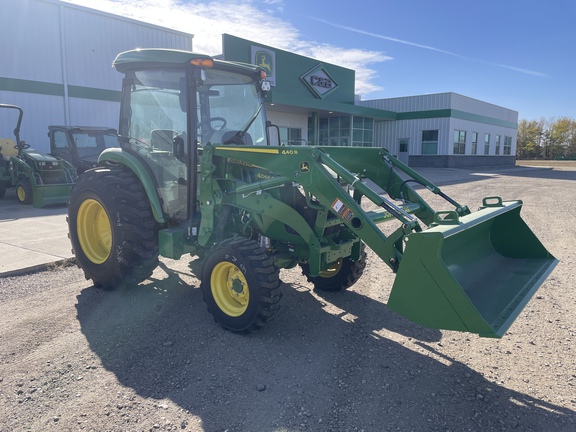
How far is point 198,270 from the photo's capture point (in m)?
4.53

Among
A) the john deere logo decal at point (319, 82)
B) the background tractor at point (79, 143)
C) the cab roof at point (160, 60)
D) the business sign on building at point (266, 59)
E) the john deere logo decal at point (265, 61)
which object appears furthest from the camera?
the john deere logo decal at point (319, 82)

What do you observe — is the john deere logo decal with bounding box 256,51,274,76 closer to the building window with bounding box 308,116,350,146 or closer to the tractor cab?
the building window with bounding box 308,116,350,146

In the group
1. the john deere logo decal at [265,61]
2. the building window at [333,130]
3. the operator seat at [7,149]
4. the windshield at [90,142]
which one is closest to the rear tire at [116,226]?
the windshield at [90,142]

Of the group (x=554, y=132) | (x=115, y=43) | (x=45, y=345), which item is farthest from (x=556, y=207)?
(x=554, y=132)

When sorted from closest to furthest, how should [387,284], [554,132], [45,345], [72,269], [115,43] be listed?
[45,345], [387,284], [72,269], [115,43], [554,132]

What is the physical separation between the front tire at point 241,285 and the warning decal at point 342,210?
0.76 m

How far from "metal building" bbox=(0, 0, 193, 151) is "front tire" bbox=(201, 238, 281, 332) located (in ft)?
47.4

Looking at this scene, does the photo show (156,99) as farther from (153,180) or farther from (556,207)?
(556,207)

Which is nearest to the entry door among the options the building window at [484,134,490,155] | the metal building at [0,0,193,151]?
the building window at [484,134,490,155]

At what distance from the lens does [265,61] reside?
2350cm

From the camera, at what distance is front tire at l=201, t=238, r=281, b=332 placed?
378 centimetres

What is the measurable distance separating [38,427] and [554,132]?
8651cm

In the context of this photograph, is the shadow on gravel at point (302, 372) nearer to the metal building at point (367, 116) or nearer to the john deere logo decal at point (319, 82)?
the metal building at point (367, 116)

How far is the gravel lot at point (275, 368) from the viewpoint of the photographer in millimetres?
2855
